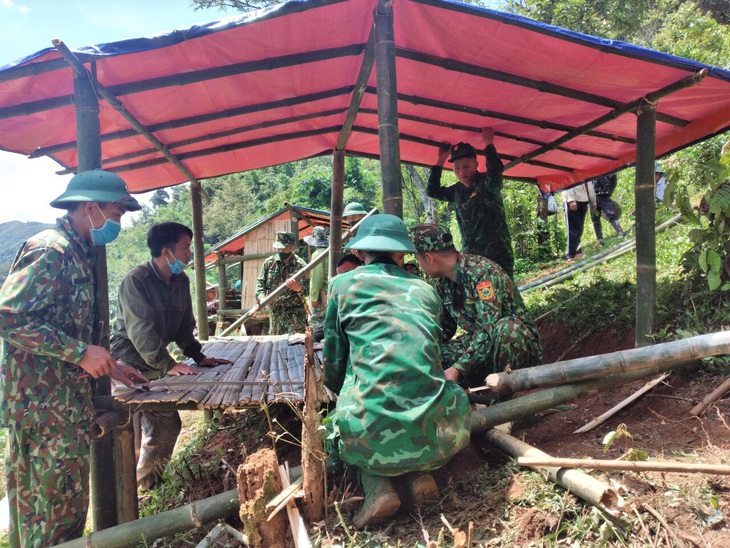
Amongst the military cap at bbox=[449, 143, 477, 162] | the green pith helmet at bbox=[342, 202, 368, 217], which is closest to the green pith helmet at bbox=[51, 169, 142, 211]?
the military cap at bbox=[449, 143, 477, 162]

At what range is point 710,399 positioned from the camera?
2746 millimetres

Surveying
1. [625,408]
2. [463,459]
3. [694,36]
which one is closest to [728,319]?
[625,408]

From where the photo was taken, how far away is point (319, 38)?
3.42 m

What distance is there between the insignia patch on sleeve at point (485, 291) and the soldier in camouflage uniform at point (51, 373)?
237cm

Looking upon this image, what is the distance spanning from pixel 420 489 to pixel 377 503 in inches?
9.5

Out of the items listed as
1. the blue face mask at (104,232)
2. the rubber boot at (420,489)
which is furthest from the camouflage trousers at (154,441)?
the rubber boot at (420,489)

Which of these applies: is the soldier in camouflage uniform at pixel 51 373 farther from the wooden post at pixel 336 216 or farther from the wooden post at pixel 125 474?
the wooden post at pixel 336 216

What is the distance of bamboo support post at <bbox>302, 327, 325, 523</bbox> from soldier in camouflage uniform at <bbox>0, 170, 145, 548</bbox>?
46.8 inches

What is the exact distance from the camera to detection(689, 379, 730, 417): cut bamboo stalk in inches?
107

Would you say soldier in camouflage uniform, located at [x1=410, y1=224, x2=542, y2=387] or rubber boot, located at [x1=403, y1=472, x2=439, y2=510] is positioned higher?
soldier in camouflage uniform, located at [x1=410, y1=224, x2=542, y2=387]

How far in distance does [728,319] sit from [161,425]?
4.68m

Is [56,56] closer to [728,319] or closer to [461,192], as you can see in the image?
[461,192]

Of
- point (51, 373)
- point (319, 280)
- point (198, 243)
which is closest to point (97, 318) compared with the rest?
point (51, 373)

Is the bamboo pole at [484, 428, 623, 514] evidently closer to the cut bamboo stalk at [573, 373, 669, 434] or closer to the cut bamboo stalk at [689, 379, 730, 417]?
the cut bamboo stalk at [573, 373, 669, 434]
